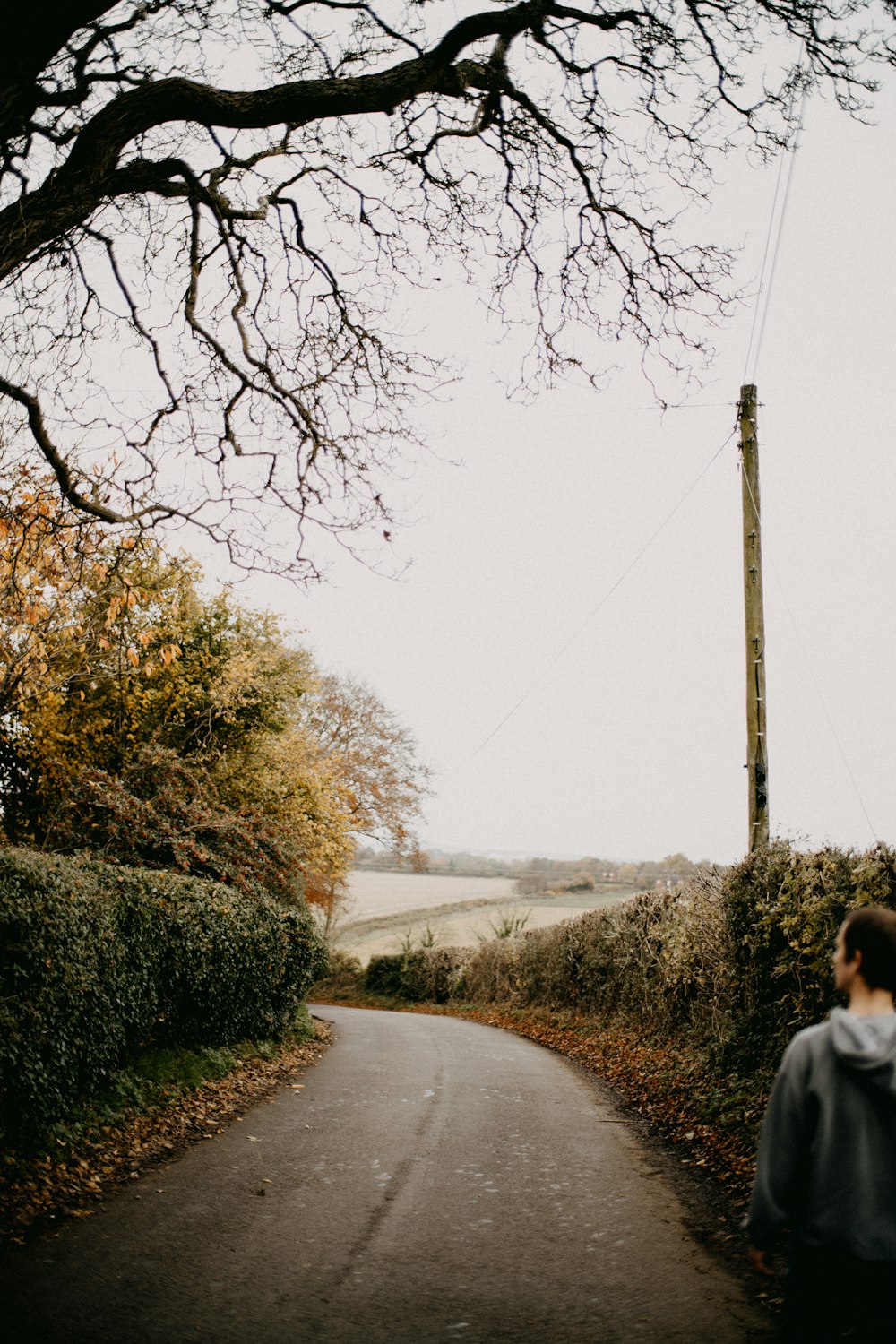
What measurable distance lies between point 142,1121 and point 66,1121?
108 centimetres

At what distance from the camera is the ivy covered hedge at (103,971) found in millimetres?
6363

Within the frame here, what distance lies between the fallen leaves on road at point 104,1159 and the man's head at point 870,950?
15.9 ft

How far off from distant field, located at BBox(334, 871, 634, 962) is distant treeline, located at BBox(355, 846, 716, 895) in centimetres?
106

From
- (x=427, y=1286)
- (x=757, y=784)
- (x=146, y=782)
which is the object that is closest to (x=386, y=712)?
(x=146, y=782)

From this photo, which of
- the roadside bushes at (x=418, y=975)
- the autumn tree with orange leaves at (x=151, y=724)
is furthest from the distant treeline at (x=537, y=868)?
the autumn tree with orange leaves at (x=151, y=724)

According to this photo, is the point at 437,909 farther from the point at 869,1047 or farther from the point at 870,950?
the point at 869,1047

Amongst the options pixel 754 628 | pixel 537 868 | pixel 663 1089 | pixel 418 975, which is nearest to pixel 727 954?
pixel 663 1089

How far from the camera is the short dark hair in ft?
9.62

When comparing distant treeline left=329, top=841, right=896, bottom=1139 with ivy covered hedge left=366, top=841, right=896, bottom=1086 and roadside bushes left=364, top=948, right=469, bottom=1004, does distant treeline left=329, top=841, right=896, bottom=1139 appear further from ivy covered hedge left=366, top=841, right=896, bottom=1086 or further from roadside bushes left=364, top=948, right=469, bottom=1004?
roadside bushes left=364, top=948, right=469, bottom=1004

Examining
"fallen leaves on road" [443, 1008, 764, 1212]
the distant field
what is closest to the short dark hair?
"fallen leaves on road" [443, 1008, 764, 1212]

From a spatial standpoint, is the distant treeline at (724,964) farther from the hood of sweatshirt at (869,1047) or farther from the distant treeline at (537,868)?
the hood of sweatshirt at (869,1047)

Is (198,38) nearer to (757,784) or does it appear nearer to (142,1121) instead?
(142,1121)

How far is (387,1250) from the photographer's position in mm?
5180

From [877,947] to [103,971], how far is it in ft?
22.5
